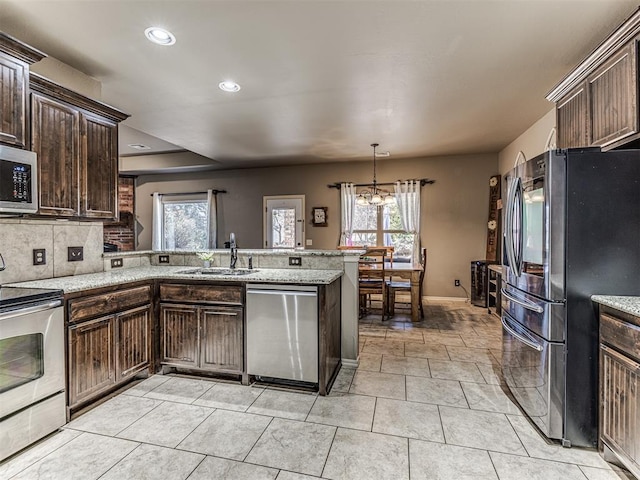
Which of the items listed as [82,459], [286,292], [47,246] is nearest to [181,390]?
[82,459]

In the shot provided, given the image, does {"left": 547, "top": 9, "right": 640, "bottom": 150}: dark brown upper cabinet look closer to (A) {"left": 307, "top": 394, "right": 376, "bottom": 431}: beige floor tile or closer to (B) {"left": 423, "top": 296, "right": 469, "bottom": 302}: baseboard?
(A) {"left": 307, "top": 394, "right": 376, "bottom": 431}: beige floor tile

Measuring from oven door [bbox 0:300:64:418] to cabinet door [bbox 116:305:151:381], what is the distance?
436 millimetres

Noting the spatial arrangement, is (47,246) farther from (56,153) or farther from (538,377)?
(538,377)

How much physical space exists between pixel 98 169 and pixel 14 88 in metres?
0.75

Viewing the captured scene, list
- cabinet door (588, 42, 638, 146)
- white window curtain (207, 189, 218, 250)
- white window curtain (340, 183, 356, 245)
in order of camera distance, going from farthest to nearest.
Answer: white window curtain (207, 189, 218, 250), white window curtain (340, 183, 356, 245), cabinet door (588, 42, 638, 146)

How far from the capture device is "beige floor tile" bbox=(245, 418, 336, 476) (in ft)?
5.62

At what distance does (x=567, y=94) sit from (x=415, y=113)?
1.47 meters

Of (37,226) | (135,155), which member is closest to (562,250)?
(37,226)

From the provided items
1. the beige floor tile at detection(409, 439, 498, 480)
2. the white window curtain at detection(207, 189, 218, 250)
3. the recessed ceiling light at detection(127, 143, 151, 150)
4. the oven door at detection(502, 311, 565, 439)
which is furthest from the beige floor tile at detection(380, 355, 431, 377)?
the recessed ceiling light at detection(127, 143, 151, 150)

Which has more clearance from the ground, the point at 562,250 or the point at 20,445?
the point at 562,250

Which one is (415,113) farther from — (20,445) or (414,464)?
(20,445)

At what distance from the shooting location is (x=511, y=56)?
8.18ft

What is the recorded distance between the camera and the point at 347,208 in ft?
20.5

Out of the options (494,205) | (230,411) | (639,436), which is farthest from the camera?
(494,205)
